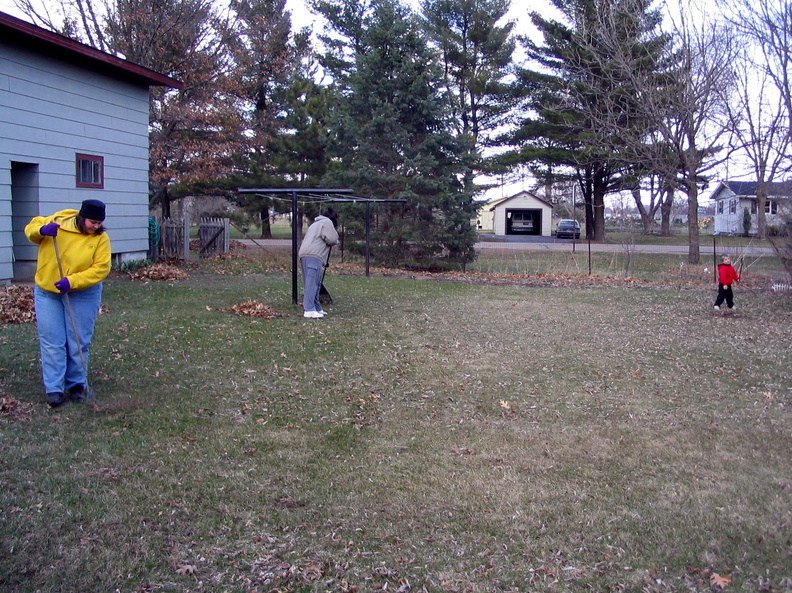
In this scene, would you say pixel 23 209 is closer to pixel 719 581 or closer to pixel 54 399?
pixel 54 399

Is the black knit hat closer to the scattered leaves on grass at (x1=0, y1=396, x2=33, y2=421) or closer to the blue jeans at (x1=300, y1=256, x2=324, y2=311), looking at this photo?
the scattered leaves on grass at (x1=0, y1=396, x2=33, y2=421)

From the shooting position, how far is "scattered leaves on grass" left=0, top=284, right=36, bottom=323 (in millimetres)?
8883

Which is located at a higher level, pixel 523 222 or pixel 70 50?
pixel 70 50

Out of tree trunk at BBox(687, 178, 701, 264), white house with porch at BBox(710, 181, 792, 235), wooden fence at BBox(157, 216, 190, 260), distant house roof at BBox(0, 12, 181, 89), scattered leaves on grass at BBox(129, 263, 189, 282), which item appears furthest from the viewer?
white house with porch at BBox(710, 181, 792, 235)

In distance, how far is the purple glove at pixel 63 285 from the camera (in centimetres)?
529

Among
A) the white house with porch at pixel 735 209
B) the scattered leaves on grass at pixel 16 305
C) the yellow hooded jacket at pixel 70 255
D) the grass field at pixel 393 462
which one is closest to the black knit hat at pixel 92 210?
the yellow hooded jacket at pixel 70 255

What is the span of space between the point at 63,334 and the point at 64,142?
27.9 feet

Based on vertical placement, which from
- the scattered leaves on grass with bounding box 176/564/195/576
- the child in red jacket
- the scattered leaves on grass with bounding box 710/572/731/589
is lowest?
the scattered leaves on grass with bounding box 710/572/731/589

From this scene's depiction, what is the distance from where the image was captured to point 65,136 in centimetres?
1277

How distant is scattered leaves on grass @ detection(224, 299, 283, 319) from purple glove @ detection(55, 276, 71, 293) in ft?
15.7

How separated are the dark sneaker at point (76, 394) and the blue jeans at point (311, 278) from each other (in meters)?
4.61

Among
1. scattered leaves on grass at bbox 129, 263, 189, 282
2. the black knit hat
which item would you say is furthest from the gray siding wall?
the black knit hat

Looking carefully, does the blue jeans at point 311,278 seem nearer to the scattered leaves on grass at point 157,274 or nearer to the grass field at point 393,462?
the grass field at point 393,462

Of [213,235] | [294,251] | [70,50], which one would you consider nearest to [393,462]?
[294,251]
